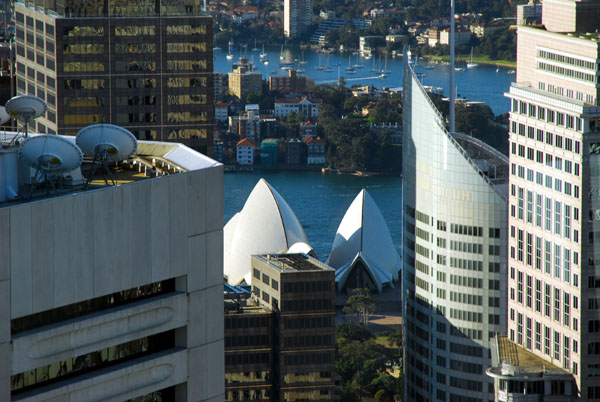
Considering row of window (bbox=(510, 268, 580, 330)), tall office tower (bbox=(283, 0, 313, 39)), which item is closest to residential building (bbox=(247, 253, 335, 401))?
row of window (bbox=(510, 268, 580, 330))

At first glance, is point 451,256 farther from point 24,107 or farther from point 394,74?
point 394,74

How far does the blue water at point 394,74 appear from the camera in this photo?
126m

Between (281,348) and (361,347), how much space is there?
1063 cm

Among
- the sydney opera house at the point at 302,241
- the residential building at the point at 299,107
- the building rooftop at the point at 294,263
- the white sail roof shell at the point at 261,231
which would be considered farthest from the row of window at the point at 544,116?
the residential building at the point at 299,107

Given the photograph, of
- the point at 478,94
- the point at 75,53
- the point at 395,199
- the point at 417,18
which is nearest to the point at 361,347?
the point at 75,53

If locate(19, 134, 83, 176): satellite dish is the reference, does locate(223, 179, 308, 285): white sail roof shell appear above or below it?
below

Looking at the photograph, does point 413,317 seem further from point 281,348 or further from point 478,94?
point 478,94

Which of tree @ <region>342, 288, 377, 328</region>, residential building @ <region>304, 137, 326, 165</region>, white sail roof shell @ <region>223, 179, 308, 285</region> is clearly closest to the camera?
tree @ <region>342, 288, 377, 328</region>

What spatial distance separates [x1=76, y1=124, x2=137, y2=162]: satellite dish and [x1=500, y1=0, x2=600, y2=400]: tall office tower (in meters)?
21.2

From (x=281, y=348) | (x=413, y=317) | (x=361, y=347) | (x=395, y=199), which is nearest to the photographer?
(x=281, y=348)

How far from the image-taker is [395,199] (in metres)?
89.7

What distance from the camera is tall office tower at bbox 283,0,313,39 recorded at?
546 ft

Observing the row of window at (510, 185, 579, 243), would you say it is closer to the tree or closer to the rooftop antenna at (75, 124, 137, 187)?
the tree

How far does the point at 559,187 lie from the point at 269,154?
238 feet
